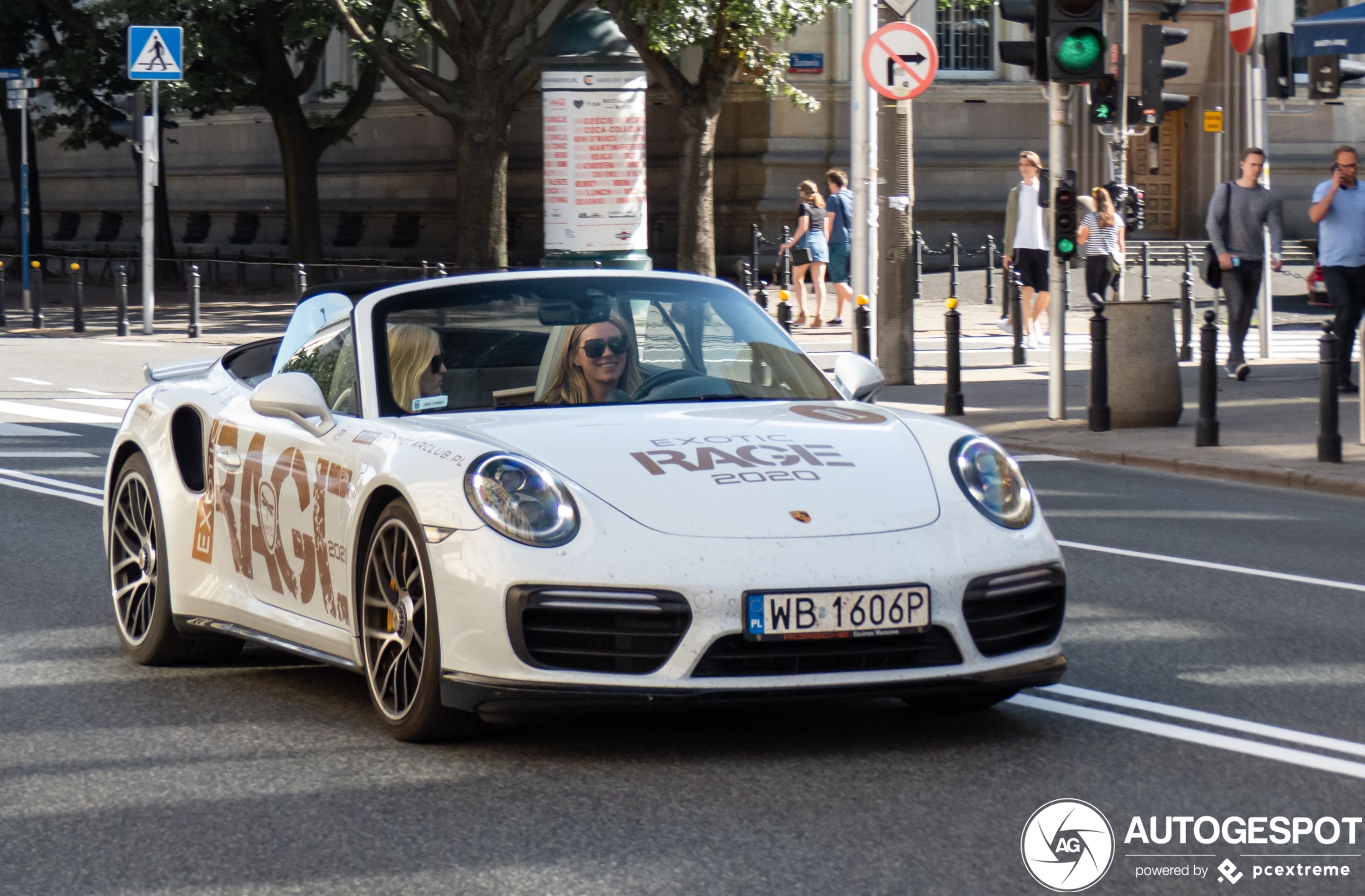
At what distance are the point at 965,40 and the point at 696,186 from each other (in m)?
11.5

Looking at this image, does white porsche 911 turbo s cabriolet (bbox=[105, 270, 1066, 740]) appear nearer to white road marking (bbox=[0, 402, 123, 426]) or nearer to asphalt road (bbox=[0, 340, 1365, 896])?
asphalt road (bbox=[0, 340, 1365, 896])

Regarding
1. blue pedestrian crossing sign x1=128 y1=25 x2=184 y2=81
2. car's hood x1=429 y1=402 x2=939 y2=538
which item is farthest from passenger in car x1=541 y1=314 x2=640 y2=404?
blue pedestrian crossing sign x1=128 y1=25 x2=184 y2=81

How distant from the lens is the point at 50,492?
1197 cm

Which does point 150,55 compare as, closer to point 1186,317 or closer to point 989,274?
point 1186,317

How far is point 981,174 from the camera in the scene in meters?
37.0

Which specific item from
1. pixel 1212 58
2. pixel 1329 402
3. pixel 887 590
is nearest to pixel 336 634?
pixel 887 590

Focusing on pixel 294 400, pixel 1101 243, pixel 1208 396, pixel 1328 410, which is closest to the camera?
pixel 294 400

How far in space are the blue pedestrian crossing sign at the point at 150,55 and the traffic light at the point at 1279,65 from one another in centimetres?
1240

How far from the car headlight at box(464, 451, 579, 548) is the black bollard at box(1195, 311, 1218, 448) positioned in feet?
30.4

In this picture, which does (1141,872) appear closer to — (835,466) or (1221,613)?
(835,466)

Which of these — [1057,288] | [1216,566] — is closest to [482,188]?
[1057,288]

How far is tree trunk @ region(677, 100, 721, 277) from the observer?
94.5 feet

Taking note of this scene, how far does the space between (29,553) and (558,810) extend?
5.46 m

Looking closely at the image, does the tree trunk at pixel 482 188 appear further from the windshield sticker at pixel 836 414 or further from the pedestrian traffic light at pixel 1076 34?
the windshield sticker at pixel 836 414
